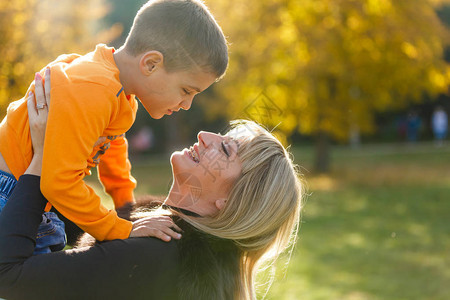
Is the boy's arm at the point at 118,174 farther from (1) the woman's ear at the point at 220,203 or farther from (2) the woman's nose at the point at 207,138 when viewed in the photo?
(1) the woman's ear at the point at 220,203

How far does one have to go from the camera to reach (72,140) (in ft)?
6.13

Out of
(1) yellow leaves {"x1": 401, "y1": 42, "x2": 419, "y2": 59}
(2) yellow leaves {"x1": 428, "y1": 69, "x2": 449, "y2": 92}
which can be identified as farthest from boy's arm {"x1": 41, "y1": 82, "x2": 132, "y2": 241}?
(2) yellow leaves {"x1": 428, "y1": 69, "x2": 449, "y2": 92}

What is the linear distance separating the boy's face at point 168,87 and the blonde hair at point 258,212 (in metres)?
0.38

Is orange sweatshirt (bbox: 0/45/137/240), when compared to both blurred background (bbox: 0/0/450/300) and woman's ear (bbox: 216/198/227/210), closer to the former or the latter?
woman's ear (bbox: 216/198/227/210)

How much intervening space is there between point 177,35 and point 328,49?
36.7 ft

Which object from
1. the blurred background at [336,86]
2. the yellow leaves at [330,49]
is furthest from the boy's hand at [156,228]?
the yellow leaves at [330,49]

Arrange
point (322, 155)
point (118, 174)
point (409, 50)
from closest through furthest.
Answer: point (118, 174)
point (409, 50)
point (322, 155)

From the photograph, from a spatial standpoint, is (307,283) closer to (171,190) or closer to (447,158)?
(171,190)

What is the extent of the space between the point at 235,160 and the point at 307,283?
4.38 metres

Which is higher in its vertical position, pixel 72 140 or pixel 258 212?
pixel 72 140

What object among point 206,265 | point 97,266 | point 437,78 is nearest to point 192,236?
point 206,265

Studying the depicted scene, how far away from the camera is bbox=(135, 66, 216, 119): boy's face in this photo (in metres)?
2.16

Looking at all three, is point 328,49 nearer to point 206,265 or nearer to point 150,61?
point 150,61

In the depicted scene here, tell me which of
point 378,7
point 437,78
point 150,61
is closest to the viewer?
point 150,61
